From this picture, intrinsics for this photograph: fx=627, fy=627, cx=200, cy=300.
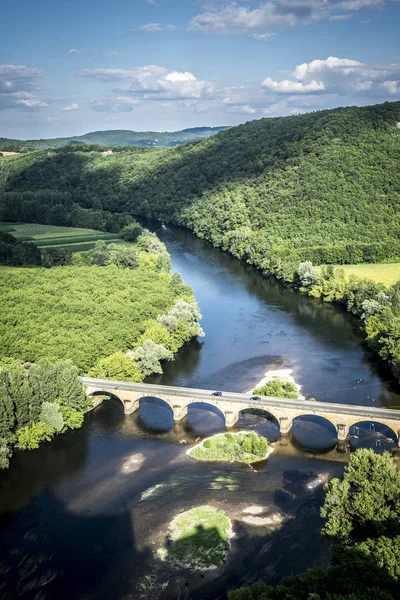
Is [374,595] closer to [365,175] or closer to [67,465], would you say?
[67,465]

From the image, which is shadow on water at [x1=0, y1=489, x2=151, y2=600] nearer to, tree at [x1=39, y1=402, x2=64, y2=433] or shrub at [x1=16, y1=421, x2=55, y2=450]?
shrub at [x1=16, y1=421, x2=55, y2=450]

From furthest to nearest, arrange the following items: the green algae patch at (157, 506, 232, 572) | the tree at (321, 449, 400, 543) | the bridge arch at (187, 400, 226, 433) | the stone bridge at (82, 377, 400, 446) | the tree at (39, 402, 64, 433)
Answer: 1. the bridge arch at (187, 400, 226, 433)
2. the tree at (39, 402, 64, 433)
3. the stone bridge at (82, 377, 400, 446)
4. the green algae patch at (157, 506, 232, 572)
5. the tree at (321, 449, 400, 543)

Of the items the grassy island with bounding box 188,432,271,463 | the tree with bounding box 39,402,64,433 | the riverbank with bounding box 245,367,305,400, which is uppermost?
the tree with bounding box 39,402,64,433

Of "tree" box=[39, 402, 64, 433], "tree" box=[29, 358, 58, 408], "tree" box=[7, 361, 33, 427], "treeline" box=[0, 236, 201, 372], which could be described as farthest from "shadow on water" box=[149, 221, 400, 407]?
"tree" box=[7, 361, 33, 427]

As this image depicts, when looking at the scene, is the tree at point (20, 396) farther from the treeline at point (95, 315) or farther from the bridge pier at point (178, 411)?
the bridge pier at point (178, 411)

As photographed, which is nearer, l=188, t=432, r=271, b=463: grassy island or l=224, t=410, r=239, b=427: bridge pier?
l=188, t=432, r=271, b=463: grassy island

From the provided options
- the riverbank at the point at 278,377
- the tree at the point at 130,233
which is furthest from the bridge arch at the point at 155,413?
the tree at the point at 130,233
